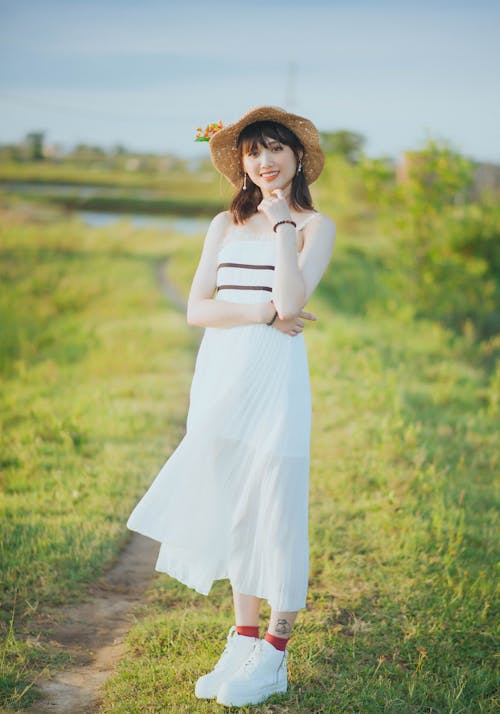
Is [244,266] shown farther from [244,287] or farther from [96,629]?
[96,629]

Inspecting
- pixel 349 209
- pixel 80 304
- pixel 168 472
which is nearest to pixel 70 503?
pixel 168 472

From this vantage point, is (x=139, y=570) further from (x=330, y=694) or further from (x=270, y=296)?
(x=270, y=296)

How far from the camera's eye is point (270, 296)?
8.48ft

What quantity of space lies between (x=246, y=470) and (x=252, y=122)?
1356 mm

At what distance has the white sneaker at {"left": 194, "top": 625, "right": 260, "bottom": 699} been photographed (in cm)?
262

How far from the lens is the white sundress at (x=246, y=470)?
8.17 ft

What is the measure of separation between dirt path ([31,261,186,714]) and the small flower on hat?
2263 millimetres

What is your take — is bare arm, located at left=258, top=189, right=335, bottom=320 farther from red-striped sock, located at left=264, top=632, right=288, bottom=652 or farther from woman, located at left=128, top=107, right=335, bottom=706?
red-striped sock, located at left=264, top=632, right=288, bottom=652

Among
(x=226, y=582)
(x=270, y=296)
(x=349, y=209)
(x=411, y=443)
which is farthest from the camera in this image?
(x=349, y=209)

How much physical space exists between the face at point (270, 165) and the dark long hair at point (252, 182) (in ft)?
0.06

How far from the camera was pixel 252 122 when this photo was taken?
273cm

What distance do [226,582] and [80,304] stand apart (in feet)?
35.0

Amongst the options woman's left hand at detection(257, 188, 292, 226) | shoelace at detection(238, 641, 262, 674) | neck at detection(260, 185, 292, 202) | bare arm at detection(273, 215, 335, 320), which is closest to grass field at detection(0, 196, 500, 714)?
shoelace at detection(238, 641, 262, 674)

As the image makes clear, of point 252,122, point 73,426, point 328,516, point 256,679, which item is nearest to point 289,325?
point 252,122
